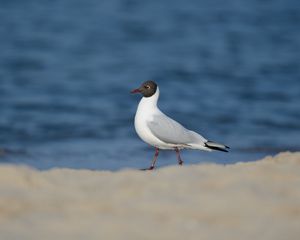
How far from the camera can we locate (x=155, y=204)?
17.5 feet

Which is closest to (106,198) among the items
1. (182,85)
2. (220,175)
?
(220,175)

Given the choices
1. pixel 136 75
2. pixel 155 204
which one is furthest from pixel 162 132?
pixel 136 75

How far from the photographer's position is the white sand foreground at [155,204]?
499cm

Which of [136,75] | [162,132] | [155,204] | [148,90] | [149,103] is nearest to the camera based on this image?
[155,204]

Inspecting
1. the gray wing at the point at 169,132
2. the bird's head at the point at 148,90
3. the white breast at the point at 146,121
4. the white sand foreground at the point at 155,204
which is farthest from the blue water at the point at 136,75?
the white sand foreground at the point at 155,204

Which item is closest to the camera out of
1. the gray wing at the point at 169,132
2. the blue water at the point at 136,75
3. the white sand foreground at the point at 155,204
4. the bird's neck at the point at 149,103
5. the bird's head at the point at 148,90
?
the white sand foreground at the point at 155,204

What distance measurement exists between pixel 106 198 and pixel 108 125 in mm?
7183

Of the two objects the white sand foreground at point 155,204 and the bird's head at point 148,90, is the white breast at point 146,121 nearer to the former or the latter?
the bird's head at point 148,90

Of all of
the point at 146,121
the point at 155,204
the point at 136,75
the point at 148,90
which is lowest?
the point at 155,204

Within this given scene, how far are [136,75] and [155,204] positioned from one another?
11221 mm

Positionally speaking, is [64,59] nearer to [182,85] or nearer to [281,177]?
[182,85]

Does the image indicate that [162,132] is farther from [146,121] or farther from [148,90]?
Answer: [148,90]

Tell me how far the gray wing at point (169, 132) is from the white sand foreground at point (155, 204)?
130 centimetres

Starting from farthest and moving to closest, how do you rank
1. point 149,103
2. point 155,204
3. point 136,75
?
point 136,75
point 149,103
point 155,204
